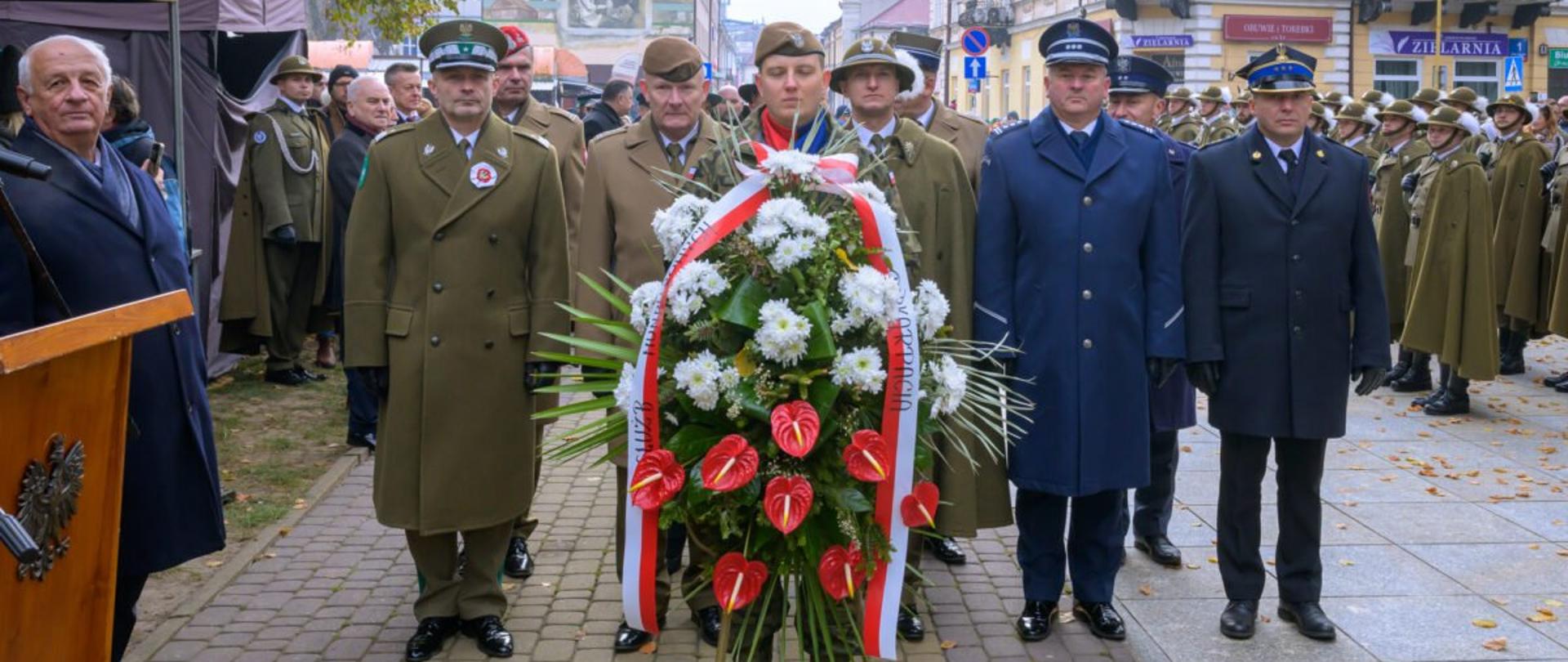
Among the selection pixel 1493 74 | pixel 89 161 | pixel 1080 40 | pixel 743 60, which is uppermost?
pixel 743 60

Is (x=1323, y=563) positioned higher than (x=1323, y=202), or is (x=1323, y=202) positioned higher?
(x=1323, y=202)

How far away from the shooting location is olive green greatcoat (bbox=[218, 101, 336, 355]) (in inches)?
429

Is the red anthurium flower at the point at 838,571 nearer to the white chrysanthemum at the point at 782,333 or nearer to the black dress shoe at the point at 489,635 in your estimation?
the white chrysanthemum at the point at 782,333

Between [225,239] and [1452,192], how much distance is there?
8.69 m

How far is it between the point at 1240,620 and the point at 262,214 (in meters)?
7.81

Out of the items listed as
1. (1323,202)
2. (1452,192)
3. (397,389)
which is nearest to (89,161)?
(397,389)

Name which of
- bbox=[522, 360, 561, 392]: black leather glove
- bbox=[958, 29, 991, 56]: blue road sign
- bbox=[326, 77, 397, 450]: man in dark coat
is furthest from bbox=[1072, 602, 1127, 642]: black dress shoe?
bbox=[958, 29, 991, 56]: blue road sign

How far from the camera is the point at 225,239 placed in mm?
11148

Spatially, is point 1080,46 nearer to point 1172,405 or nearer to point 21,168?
point 1172,405

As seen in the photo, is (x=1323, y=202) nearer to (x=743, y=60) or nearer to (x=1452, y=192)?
(x=1452, y=192)

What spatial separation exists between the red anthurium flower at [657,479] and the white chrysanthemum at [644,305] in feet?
1.11

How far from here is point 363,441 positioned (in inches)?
365

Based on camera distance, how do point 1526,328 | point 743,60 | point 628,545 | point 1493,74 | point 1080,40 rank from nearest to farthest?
point 628,545 < point 1080,40 < point 1526,328 < point 1493,74 < point 743,60

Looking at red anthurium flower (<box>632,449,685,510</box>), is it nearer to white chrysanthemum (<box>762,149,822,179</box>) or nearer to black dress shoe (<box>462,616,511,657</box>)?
white chrysanthemum (<box>762,149,822,179</box>)
